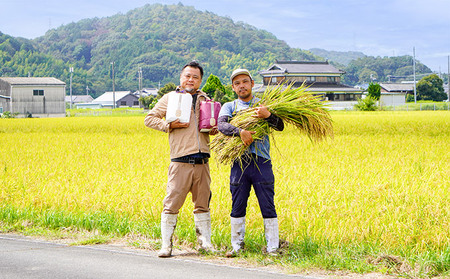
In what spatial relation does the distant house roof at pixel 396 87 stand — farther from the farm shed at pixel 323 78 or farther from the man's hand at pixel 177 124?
the man's hand at pixel 177 124

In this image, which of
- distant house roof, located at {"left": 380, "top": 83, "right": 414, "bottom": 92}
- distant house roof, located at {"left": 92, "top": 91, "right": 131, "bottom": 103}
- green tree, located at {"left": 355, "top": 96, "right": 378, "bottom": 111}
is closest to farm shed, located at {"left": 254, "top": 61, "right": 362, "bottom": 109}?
green tree, located at {"left": 355, "top": 96, "right": 378, "bottom": 111}

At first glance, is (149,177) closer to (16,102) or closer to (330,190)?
(330,190)

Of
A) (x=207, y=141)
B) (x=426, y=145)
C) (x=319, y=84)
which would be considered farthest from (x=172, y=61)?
(x=207, y=141)

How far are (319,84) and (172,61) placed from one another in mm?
81264

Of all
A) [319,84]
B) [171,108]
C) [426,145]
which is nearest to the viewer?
[171,108]

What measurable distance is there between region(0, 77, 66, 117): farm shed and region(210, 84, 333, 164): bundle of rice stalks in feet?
186

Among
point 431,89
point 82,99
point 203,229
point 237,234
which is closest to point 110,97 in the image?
point 82,99

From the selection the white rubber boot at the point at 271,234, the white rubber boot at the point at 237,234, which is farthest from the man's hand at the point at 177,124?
the white rubber boot at the point at 271,234

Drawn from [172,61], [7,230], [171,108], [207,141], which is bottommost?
[7,230]

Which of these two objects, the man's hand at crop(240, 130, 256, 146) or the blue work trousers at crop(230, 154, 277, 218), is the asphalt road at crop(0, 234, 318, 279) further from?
the man's hand at crop(240, 130, 256, 146)

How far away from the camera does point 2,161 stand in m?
12.3

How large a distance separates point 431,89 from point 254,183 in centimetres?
7692

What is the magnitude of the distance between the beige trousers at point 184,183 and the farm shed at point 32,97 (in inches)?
2226

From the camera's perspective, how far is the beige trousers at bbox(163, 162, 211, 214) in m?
4.74
